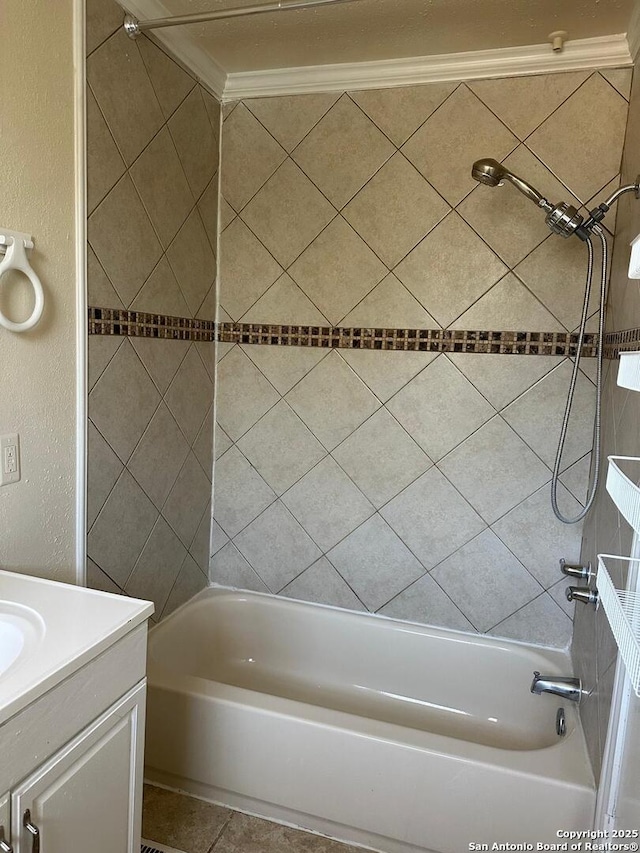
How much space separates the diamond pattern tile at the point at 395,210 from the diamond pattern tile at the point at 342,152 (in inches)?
1.8

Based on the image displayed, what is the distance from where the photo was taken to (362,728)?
1.67 metres

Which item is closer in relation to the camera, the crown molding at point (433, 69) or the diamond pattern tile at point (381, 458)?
the crown molding at point (433, 69)

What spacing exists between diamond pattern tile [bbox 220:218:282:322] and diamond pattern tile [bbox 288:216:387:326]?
0.40 feet

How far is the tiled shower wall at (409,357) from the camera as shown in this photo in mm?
2041

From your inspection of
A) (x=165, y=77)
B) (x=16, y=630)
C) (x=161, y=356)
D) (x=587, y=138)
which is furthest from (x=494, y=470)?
(x=165, y=77)

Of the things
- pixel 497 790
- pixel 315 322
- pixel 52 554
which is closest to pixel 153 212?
pixel 315 322

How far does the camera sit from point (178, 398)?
220 centimetres

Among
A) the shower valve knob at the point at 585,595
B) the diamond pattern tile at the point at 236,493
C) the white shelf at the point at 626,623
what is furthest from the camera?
the diamond pattern tile at the point at 236,493

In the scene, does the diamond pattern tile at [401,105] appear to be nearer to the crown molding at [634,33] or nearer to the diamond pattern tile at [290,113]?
the diamond pattern tile at [290,113]

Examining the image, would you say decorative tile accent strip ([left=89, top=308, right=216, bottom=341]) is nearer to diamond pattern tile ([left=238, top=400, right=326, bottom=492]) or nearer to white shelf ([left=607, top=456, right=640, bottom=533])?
diamond pattern tile ([left=238, top=400, right=326, bottom=492])

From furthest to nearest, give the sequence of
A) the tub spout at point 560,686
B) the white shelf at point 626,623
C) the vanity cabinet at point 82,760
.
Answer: the tub spout at point 560,686
the vanity cabinet at point 82,760
the white shelf at point 626,623

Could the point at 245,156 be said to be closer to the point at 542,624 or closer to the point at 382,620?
the point at 382,620

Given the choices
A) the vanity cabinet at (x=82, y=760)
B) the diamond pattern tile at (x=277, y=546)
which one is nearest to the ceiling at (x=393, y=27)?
the diamond pattern tile at (x=277, y=546)

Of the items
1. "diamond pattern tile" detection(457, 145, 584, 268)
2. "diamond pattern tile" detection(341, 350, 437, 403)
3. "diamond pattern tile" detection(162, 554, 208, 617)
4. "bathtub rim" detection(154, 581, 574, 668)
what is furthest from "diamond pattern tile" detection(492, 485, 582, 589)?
"diamond pattern tile" detection(162, 554, 208, 617)
